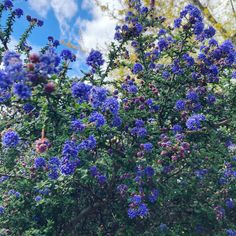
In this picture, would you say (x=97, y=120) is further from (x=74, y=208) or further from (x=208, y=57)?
(x=208, y=57)

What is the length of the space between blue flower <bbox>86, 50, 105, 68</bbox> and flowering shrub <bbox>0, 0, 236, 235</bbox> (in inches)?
0.5

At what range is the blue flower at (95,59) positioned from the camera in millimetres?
5051

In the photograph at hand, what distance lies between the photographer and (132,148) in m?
4.73

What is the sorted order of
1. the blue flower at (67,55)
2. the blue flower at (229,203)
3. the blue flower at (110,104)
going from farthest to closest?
the blue flower at (229,203), the blue flower at (67,55), the blue flower at (110,104)

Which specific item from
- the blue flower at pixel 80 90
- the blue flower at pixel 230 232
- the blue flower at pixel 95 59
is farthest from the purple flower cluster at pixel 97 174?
the blue flower at pixel 230 232

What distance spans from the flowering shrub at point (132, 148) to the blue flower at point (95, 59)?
0.01 metres

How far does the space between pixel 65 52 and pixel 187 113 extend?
171cm

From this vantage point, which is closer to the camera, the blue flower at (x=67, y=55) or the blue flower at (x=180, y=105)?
the blue flower at (x=67, y=55)

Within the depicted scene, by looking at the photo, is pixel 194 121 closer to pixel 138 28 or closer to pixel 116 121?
pixel 116 121

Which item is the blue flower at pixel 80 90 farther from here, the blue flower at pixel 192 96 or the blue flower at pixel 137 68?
the blue flower at pixel 137 68

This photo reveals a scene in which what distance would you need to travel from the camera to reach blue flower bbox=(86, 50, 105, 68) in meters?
5.05

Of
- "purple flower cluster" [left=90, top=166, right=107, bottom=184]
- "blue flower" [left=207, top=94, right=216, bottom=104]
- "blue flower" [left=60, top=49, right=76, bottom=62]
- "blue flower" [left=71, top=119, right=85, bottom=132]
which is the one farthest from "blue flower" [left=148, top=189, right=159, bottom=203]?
"blue flower" [left=60, top=49, right=76, bottom=62]

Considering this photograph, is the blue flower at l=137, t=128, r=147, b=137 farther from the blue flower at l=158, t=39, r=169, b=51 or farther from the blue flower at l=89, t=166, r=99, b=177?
the blue flower at l=158, t=39, r=169, b=51

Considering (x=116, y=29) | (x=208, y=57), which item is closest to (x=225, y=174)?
(x=208, y=57)
